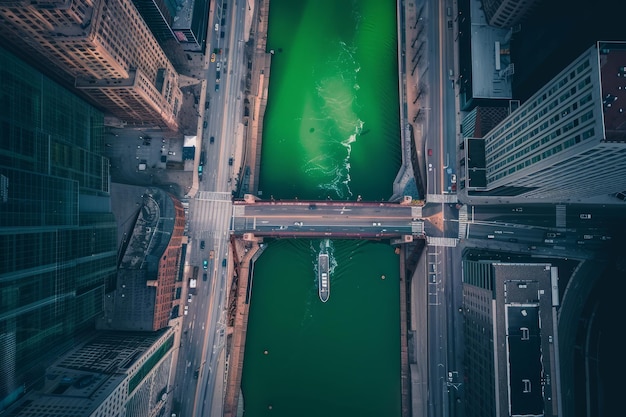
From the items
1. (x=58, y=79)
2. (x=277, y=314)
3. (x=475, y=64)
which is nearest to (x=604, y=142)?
(x=475, y=64)

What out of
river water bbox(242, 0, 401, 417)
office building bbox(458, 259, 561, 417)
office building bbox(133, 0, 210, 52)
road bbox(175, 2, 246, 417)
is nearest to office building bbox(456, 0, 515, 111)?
river water bbox(242, 0, 401, 417)

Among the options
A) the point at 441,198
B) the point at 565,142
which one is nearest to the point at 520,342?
the point at 441,198

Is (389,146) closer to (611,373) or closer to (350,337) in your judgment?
(350,337)

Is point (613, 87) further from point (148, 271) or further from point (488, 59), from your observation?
point (148, 271)

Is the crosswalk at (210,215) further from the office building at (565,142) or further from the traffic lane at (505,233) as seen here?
the traffic lane at (505,233)

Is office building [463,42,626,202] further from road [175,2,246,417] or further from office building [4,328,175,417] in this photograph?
office building [4,328,175,417]

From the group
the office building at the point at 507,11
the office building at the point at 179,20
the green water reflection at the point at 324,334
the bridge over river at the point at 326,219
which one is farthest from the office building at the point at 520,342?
the office building at the point at 179,20
